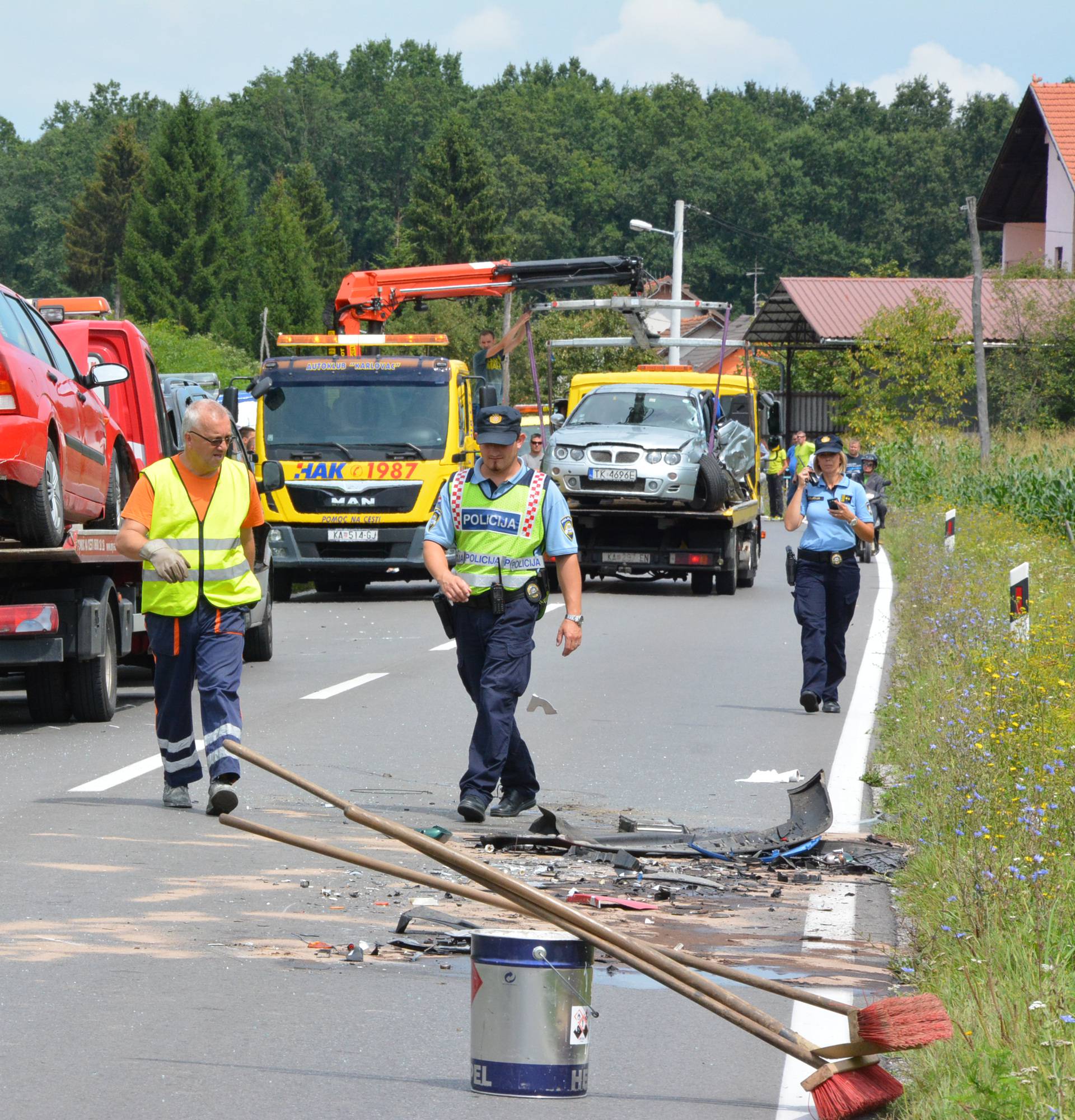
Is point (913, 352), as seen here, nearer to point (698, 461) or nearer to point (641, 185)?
point (698, 461)

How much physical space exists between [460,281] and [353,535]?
17.6 ft

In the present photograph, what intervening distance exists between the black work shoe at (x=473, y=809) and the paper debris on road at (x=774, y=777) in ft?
5.86

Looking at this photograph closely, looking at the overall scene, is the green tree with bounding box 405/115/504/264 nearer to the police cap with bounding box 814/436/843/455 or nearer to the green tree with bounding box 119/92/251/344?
the green tree with bounding box 119/92/251/344

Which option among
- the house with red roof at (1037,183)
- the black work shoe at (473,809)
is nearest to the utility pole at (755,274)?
the house with red roof at (1037,183)

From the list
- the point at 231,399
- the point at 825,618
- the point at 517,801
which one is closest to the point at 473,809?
the point at 517,801

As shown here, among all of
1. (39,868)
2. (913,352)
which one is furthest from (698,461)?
(913,352)

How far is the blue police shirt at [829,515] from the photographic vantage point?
13219 millimetres

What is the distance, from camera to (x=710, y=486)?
22.7 m

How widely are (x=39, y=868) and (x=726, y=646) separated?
1059 cm

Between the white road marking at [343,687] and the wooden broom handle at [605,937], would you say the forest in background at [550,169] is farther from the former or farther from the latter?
the wooden broom handle at [605,937]

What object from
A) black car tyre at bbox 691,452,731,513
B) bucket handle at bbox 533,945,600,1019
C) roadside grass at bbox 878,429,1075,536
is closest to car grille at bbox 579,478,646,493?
black car tyre at bbox 691,452,731,513

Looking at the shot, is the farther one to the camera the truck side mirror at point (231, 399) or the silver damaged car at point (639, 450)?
the silver damaged car at point (639, 450)

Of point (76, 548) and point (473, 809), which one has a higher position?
point (76, 548)

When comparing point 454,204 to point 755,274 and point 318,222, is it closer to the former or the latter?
point 318,222
